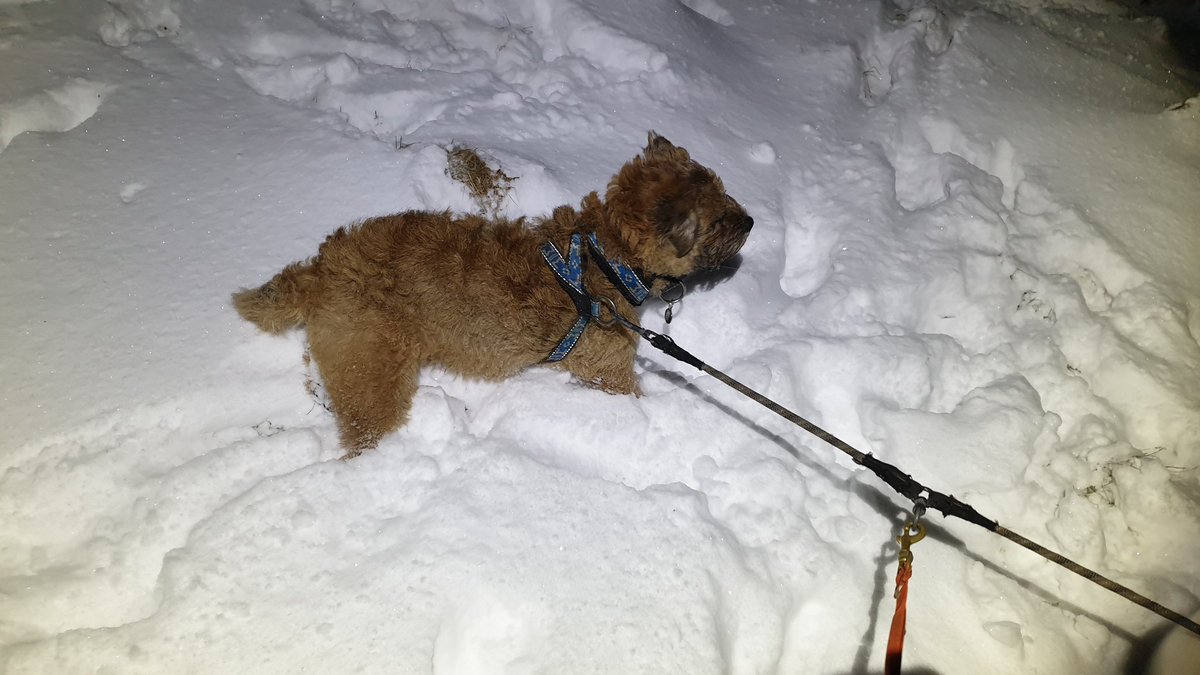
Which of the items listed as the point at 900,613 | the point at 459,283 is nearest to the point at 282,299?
the point at 459,283

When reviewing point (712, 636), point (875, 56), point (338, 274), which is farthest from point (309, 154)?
point (875, 56)

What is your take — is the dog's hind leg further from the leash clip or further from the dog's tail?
the leash clip

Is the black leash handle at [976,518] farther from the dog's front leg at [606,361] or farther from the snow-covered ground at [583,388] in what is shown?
the dog's front leg at [606,361]

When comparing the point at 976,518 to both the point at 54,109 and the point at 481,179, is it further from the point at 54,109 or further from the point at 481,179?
the point at 54,109

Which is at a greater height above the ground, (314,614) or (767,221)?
(767,221)

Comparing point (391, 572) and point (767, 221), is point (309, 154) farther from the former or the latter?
point (767, 221)

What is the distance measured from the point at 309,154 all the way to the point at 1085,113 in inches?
242

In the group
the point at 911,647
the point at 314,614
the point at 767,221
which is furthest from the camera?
the point at 767,221

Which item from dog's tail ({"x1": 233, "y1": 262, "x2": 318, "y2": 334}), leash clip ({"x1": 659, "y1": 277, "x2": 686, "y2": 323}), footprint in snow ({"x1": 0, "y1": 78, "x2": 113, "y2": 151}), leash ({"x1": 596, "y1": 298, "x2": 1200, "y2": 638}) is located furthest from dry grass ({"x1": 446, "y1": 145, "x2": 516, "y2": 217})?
footprint in snow ({"x1": 0, "y1": 78, "x2": 113, "y2": 151})

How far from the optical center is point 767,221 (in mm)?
4117

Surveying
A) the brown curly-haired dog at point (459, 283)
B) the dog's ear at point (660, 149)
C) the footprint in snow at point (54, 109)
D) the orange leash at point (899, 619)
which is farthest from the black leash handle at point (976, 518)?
the footprint in snow at point (54, 109)

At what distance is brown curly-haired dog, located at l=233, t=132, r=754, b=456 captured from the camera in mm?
2967

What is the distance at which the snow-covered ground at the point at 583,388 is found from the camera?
2.59 metres

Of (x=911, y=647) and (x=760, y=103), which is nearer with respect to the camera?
(x=911, y=647)
